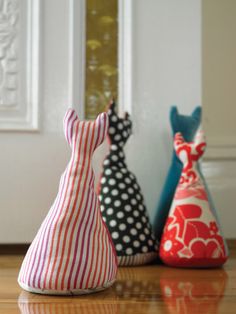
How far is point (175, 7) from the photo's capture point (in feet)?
4.27

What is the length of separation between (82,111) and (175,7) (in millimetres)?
382

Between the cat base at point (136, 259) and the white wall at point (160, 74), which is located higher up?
the white wall at point (160, 74)

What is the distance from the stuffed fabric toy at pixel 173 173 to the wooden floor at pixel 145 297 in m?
0.20

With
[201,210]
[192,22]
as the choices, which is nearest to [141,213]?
[201,210]

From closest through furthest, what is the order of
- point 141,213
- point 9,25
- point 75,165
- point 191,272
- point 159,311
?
point 159,311, point 75,165, point 191,272, point 141,213, point 9,25

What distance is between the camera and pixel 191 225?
1.03 m

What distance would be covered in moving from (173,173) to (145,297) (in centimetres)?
47

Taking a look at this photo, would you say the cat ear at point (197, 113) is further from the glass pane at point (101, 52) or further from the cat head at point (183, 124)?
the glass pane at point (101, 52)

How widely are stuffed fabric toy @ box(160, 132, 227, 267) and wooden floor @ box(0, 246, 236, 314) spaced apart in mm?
37

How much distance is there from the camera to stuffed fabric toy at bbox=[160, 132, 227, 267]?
1.01m

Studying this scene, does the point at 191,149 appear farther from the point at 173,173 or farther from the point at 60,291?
the point at 60,291

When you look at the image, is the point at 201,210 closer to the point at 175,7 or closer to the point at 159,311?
the point at 159,311

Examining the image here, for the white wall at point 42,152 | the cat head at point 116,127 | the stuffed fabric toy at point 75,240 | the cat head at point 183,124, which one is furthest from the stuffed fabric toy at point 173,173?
the stuffed fabric toy at point 75,240

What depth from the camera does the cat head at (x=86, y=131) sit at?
0.78 m
